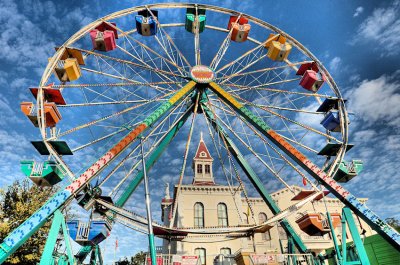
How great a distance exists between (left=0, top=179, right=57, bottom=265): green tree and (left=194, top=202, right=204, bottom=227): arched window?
14.4 meters

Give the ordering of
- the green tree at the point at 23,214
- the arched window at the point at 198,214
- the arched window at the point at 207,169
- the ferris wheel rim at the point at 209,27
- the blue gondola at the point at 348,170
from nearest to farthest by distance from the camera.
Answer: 1. the ferris wheel rim at the point at 209,27
2. the blue gondola at the point at 348,170
3. the green tree at the point at 23,214
4. the arched window at the point at 198,214
5. the arched window at the point at 207,169

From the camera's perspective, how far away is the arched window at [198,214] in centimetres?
2945

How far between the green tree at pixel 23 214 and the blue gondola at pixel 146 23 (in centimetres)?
1597

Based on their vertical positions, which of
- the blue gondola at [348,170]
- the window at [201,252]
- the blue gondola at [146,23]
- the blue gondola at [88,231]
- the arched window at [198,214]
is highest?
the blue gondola at [146,23]

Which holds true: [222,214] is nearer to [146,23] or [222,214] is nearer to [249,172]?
[249,172]

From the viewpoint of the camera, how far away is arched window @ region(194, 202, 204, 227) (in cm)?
2945

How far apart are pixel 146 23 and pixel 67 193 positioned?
1045 centimetres

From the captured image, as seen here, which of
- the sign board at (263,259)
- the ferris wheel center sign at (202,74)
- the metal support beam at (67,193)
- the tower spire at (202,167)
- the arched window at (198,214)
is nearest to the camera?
the metal support beam at (67,193)

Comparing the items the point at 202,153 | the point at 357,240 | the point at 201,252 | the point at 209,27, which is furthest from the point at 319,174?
the point at 202,153

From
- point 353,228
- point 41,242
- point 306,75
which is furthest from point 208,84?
point 41,242

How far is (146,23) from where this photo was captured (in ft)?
50.7

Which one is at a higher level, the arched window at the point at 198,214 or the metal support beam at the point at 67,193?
the arched window at the point at 198,214

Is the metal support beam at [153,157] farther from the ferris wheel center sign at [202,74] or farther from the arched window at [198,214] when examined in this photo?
the arched window at [198,214]

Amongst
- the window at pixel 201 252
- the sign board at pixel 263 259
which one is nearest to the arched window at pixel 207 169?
the window at pixel 201 252
